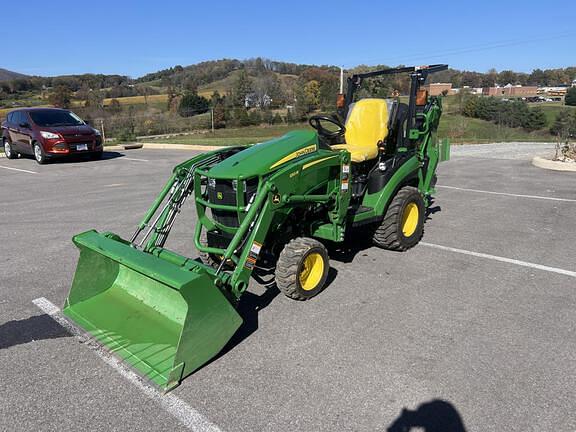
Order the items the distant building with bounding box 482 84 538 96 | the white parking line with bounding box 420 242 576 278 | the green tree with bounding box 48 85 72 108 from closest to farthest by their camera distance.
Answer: the white parking line with bounding box 420 242 576 278 → the green tree with bounding box 48 85 72 108 → the distant building with bounding box 482 84 538 96

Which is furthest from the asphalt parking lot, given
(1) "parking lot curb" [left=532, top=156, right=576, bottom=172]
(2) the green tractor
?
(1) "parking lot curb" [left=532, top=156, right=576, bottom=172]

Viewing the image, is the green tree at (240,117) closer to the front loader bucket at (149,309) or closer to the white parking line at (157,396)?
the front loader bucket at (149,309)

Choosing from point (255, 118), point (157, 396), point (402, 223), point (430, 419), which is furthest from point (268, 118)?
point (430, 419)

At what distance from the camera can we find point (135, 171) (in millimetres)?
11867

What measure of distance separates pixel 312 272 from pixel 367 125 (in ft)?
7.46

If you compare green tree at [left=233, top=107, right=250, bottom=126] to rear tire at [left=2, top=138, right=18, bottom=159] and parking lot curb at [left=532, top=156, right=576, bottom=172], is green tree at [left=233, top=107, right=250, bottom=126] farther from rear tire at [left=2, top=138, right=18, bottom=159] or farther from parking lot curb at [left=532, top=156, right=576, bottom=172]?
parking lot curb at [left=532, top=156, right=576, bottom=172]

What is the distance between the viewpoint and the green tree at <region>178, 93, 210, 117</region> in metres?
32.2

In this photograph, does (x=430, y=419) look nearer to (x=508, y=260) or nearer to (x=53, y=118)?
(x=508, y=260)

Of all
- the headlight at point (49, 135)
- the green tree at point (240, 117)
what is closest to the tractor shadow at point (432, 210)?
the headlight at point (49, 135)

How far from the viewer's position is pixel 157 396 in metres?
2.78

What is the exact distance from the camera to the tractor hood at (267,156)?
12.6 ft

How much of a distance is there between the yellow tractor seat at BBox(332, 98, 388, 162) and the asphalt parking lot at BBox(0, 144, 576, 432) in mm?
1318

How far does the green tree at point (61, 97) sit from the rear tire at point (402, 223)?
34.8 meters

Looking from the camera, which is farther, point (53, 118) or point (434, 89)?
point (53, 118)
